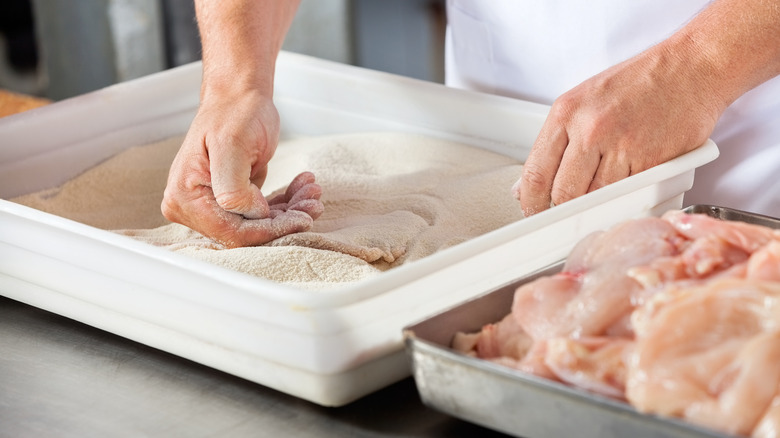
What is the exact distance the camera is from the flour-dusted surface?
1026 mm

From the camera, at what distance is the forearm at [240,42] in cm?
132

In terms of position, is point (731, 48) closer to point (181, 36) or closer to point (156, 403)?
point (156, 403)

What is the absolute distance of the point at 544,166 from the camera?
3.56 ft

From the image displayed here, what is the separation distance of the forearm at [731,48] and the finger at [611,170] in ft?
0.41

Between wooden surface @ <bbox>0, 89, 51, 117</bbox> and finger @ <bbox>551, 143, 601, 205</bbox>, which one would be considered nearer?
finger @ <bbox>551, 143, 601, 205</bbox>

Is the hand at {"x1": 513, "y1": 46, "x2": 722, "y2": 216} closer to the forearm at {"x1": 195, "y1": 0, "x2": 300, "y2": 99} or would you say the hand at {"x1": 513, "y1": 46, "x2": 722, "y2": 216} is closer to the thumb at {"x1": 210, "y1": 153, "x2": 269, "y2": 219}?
the thumb at {"x1": 210, "y1": 153, "x2": 269, "y2": 219}

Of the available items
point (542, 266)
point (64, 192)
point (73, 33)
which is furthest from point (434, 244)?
point (73, 33)

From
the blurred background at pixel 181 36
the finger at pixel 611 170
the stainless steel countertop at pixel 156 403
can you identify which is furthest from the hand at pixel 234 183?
the blurred background at pixel 181 36

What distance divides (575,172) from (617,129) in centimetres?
7

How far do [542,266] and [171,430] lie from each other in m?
0.37

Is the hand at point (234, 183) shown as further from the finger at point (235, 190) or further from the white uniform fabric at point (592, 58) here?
the white uniform fabric at point (592, 58)

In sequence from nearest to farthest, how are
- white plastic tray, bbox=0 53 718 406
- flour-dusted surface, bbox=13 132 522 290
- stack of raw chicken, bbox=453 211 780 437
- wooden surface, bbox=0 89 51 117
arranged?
stack of raw chicken, bbox=453 211 780 437
white plastic tray, bbox=0 53 718 406
flour-dusted surface, bbox=13 132 522 290
wooden surface, bbox=0 89 51 117

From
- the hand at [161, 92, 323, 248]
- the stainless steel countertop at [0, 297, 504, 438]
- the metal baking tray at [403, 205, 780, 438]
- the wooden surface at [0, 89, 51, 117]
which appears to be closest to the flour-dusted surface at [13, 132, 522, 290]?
the hand at [161, 92, 323, 248]

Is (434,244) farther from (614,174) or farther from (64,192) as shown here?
(64,192)
